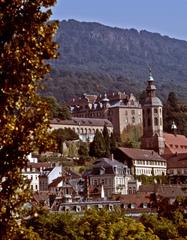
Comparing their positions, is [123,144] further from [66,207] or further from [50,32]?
[50,32]

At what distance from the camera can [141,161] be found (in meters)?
102

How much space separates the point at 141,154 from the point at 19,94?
94473mm

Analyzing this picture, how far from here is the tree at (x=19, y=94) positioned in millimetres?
9734

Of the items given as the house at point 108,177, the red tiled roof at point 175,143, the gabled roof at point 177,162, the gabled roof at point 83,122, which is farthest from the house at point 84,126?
the house at point 108,177

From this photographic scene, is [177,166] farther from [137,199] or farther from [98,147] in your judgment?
[137,199]

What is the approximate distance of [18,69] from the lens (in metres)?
9.76

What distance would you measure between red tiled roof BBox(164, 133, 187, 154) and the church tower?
4.57 feet

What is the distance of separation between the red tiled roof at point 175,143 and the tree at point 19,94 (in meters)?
106

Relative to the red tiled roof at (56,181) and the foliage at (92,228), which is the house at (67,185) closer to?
the red tiled roof at (56,181)

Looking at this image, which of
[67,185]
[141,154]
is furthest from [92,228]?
[141,154]

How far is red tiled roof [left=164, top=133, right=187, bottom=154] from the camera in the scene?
117 metres

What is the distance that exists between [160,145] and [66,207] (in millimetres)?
48480

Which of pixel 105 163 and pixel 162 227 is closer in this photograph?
→ pixel 162 227

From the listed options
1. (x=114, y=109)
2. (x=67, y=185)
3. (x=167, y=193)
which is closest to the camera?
(x=167, y=193)
